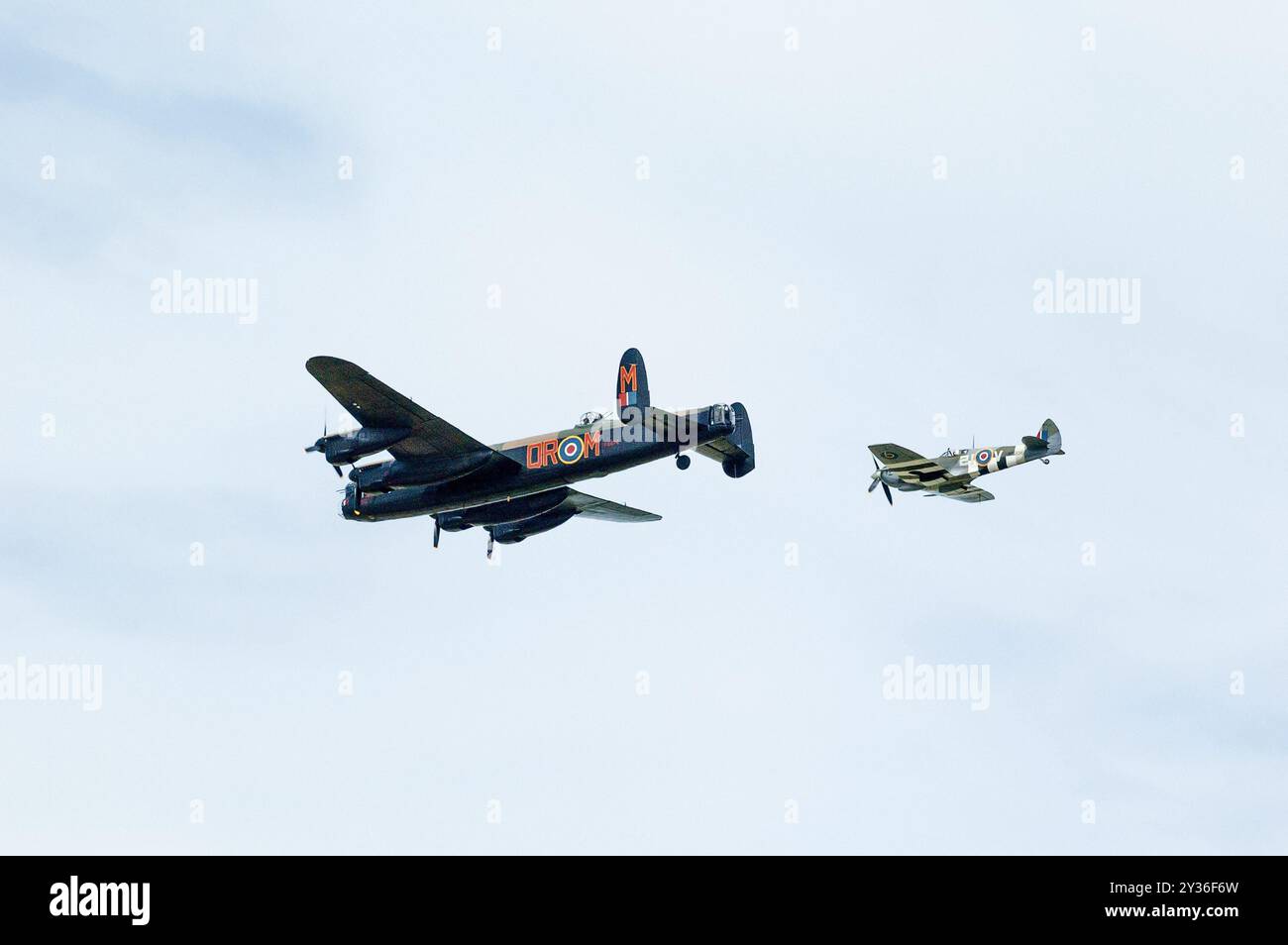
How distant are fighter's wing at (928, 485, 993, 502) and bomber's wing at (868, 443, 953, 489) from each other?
97 centimetres

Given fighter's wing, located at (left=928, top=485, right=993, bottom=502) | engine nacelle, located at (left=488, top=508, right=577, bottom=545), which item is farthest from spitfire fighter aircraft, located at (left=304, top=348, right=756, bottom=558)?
fighter's wing, located at (left=928, top=485, right=993, bottom=502)

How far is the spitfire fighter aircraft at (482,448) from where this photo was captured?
56.8m

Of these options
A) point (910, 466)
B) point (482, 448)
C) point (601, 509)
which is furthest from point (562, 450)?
point (910, 466)

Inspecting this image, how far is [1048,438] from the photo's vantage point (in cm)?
7581

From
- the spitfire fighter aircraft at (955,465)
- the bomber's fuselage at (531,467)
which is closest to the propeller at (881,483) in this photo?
the spitfire fighter aircraft at (955,465)

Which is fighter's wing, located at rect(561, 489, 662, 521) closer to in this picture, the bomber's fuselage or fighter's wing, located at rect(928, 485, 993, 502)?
the bomber's fuselage

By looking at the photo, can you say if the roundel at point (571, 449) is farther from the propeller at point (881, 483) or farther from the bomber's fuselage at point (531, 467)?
the propeller at point (881, 483)

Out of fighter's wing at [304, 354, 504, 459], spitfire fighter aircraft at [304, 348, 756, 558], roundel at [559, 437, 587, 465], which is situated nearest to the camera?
fighter's wing at [304, 354, 504, 459]

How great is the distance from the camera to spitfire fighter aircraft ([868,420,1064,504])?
248 ft

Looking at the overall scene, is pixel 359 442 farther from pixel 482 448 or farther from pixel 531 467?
pixel 531 467

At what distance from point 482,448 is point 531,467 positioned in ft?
6.05
